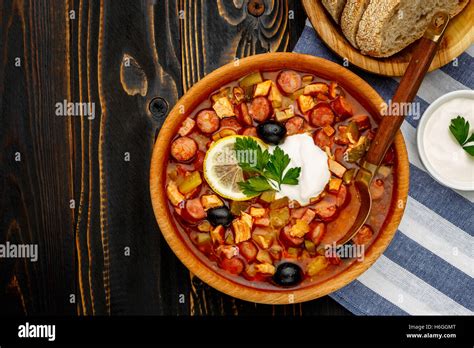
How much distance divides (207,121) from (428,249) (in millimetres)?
1034

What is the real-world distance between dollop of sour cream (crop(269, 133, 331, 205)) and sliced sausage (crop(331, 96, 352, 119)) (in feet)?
0.49

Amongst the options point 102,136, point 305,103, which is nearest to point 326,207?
point 305,103

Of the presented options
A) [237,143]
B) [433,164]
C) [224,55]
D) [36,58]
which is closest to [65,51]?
[36,58]

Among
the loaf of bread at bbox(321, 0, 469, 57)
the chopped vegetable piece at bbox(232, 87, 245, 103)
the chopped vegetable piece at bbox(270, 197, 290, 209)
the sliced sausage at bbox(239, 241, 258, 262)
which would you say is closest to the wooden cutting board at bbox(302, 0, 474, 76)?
the loaf of bread at bbox(321, 0, 469, 57)

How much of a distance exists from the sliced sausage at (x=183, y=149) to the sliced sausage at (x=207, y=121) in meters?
0.07

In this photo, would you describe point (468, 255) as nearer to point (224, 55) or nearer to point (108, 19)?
point (224, 55)

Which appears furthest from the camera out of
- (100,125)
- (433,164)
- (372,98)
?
(100,125)

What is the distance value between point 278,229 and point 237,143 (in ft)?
1.18

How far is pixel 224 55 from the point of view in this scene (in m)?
2.84

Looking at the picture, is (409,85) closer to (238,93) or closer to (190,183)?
(238,93)

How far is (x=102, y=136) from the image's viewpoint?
2850mm

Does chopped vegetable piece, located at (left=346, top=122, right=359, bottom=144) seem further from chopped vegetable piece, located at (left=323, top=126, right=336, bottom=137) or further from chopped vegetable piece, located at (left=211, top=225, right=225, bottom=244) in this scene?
chopped vegetable piece, located at (left=211, top=225, right=225, bottom=244)

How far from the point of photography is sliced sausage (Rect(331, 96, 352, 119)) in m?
2.56

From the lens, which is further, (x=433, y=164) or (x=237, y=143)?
(x=433, y=164)
